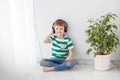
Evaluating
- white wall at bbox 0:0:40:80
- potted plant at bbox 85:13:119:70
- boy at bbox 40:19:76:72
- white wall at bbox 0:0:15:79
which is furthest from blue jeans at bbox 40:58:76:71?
white wall at bbox 0:0:15:79

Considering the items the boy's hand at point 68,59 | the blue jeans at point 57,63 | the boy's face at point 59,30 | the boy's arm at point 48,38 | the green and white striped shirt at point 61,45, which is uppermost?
the boy's face at point 59,30

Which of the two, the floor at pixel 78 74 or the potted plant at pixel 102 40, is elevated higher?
the potted plant at pixel 102 40

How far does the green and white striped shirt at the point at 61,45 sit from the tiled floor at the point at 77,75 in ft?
0.72

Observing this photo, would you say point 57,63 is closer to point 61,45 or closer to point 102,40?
point 61,45

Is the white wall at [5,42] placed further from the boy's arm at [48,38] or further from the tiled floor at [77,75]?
the boy's arm at [48,38]

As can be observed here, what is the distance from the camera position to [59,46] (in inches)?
98.5

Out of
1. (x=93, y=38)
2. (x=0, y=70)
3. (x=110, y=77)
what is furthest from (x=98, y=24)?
(x=0, y=70)

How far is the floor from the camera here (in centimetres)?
215

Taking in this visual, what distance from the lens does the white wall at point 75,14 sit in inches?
96.0

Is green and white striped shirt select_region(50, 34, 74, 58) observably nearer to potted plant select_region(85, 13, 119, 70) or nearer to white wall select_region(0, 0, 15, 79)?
potted plant select_region(85, 13, 119, 70)

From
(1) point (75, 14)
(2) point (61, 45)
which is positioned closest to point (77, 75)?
(2) point (61, 45)

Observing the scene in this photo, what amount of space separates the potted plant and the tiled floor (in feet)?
0.29

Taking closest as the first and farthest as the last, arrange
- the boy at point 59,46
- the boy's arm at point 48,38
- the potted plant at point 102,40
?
the potted plant at point 102,40 → the boy at point 59,46 → the boy's arm at point 48,38

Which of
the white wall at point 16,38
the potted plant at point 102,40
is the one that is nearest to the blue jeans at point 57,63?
the white wall at point 16,38
